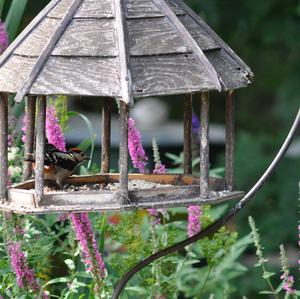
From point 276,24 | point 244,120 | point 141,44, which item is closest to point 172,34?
point 141,44

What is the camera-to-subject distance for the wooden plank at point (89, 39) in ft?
11.3

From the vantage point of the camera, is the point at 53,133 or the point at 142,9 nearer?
the point at 142,9

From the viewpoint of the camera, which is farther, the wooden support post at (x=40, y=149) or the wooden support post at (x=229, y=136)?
the wooden support post at (x=229, y=136)

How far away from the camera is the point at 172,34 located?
357cm

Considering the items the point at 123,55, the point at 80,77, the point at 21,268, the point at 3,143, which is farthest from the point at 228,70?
the point at 21,268

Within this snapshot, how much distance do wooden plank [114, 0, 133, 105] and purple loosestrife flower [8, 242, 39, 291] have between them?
2.63ft

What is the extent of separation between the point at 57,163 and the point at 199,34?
0.69 m

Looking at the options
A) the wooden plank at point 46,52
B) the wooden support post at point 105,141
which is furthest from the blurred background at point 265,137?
the wooden plank at point 46,52

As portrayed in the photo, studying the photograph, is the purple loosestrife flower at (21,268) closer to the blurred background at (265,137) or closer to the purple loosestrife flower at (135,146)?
the purple loosestrife flower at (135,146)

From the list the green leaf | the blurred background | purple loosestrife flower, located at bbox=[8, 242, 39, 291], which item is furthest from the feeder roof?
the blurred background

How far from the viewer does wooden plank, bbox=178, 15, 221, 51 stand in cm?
368

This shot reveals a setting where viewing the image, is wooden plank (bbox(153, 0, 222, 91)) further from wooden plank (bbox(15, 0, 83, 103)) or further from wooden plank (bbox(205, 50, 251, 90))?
wooden plank (bbox(15, 0, 83, 103))

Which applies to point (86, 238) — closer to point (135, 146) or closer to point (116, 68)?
point (135, 146)

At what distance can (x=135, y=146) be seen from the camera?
158 inches
